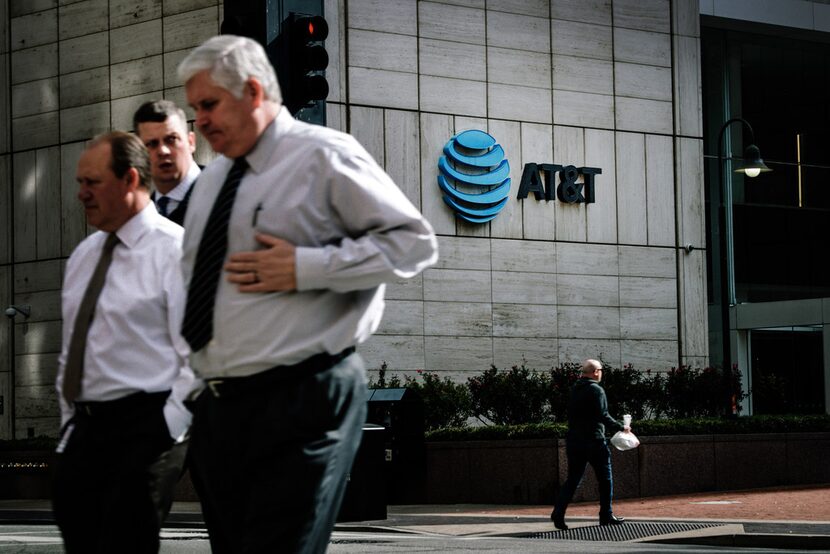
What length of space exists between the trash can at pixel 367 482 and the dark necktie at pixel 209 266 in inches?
486

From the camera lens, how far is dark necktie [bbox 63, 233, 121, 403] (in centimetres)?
482

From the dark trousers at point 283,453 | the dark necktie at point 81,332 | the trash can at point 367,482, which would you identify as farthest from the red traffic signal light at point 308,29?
the trash can at point 367,482

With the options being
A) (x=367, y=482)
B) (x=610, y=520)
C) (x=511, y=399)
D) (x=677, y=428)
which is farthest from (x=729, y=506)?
(x=511, y=399)

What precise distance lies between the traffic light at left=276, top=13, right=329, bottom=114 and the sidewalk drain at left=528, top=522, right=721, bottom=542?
234 inches

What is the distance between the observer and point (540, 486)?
20406mm

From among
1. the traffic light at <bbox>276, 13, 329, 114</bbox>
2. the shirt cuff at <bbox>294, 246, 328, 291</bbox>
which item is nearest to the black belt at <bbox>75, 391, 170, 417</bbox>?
the shirt cuff at <bbox>294, 246, 328, 291</bbox>

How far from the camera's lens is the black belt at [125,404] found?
4762 mm

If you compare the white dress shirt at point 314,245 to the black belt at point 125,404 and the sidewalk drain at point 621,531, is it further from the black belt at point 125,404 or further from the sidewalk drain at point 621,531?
the sidewalk drain at point 621,531

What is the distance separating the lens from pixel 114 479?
15.5 ft

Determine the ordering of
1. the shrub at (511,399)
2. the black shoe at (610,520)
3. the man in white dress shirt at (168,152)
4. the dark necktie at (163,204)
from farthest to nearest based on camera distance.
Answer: the shrub at (511,399)
the black shoe at (610,520)
the dark necktie at (163,204)
the man in white dress shirt at (168,152)

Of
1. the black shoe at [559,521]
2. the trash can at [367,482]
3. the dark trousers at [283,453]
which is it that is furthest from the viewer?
the trash can at [367,482]

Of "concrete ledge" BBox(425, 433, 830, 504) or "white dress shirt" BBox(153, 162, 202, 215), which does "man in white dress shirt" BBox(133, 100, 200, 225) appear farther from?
"concrete ledge" BBox(425, 433, 830, 504)

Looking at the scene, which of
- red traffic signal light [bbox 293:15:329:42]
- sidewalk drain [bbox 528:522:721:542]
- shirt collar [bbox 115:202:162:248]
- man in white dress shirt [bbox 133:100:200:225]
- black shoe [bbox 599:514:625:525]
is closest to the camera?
shirt collar [bbox 115:202:162:248]

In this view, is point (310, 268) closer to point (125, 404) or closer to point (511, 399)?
point (125, 404)
